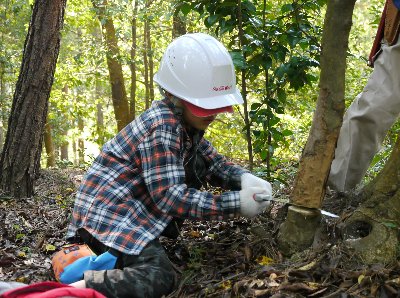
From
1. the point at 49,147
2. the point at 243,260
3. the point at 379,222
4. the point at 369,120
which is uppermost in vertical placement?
the point at 369,120

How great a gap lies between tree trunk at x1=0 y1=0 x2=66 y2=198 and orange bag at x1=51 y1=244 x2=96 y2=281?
2.43 metres

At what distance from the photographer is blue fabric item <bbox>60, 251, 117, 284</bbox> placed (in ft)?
8.48

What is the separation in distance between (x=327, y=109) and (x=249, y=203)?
0.65 m

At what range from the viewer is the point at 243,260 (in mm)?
2654

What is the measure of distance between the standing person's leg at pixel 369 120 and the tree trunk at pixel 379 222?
1.96ft

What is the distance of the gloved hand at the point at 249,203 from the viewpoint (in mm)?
2615

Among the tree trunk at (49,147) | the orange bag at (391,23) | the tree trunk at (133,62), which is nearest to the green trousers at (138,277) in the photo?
the orange bag at (391,23)

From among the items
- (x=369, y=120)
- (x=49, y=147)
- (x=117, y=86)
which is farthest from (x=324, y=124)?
(x=49, y=147)

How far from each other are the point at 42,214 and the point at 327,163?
278cm

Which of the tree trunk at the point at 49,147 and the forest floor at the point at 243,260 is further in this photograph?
the tree trunk at the point at 49,147

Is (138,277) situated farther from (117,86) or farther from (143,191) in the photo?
(117,86)

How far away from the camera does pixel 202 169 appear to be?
10.6 ft

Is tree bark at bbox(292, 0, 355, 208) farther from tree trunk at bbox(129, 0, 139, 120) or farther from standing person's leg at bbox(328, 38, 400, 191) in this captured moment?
tree trunk at bbox(129, 0, 139, 120)

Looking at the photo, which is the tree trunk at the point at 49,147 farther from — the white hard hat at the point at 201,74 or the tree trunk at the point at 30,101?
the white hard hat at the point at 201,74
